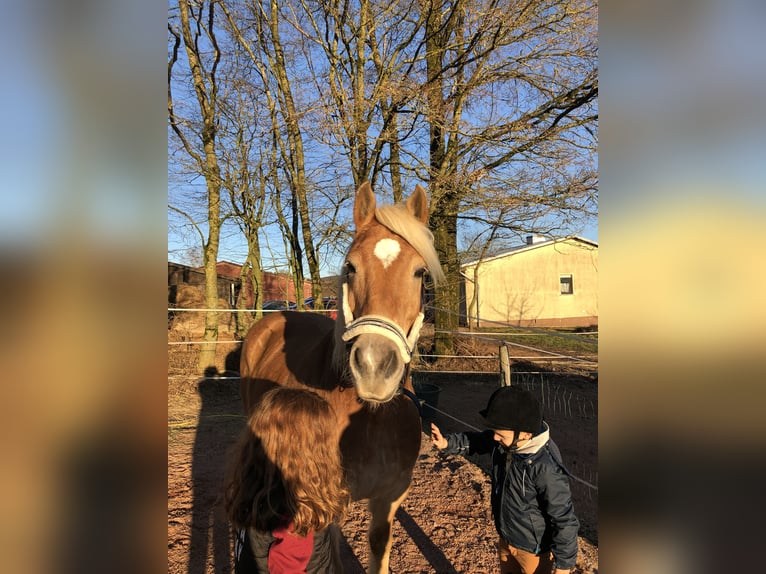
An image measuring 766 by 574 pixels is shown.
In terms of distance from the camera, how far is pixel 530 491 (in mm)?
1882

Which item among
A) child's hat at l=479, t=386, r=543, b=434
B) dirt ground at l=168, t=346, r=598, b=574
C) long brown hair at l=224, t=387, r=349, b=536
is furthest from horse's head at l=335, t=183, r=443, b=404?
dirt ground at l=168, t=346, r=598, b=574

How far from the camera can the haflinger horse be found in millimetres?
1628

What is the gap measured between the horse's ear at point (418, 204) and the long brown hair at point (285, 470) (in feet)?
3.95

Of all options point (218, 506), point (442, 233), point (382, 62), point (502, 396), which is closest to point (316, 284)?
point (442, 233)

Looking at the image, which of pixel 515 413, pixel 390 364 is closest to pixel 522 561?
pixel 515 413

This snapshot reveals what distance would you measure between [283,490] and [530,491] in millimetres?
1173

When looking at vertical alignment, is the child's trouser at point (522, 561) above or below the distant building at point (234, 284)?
below

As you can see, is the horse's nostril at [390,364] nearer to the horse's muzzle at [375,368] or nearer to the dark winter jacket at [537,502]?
the horse's muzzle at [375,368]

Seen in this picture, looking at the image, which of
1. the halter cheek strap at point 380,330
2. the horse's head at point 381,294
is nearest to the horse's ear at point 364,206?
the horse's head at point 381,294

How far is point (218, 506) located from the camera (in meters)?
3.55

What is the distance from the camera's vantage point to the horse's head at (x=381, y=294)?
5.25 ft

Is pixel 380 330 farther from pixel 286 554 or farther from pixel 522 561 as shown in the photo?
pixel 522 561

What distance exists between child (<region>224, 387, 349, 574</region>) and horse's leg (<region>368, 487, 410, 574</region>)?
3.48ft
